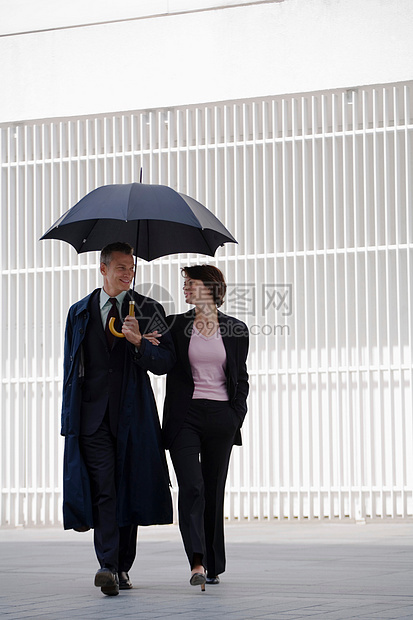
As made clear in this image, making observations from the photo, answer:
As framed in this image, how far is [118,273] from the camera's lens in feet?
21.7

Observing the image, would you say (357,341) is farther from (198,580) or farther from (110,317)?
(198,580)

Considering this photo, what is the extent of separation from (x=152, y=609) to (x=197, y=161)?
6.53m

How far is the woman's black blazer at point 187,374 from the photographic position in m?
6.49

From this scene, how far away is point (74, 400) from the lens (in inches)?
252

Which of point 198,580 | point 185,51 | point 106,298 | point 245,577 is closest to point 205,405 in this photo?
point 106,298

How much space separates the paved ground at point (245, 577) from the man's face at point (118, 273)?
1.75m

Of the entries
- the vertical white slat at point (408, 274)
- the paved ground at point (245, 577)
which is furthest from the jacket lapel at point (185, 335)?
the vertical white slat at point (408, 274)

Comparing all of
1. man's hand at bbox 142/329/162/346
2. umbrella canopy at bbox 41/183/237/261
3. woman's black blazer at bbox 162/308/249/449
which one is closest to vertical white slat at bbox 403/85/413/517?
umbrella canopy at bbox 41/183/237/261

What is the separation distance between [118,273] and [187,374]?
0.72 m

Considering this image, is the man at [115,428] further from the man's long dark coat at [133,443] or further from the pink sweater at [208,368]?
the pink sweater at [208,368]

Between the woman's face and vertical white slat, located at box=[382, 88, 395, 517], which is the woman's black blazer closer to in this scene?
the woman's face

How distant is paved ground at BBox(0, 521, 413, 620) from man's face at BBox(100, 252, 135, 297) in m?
→ 1.75

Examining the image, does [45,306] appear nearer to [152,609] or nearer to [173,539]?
[173,539]

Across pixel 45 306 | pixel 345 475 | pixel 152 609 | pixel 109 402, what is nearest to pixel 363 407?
pixel 345 475
